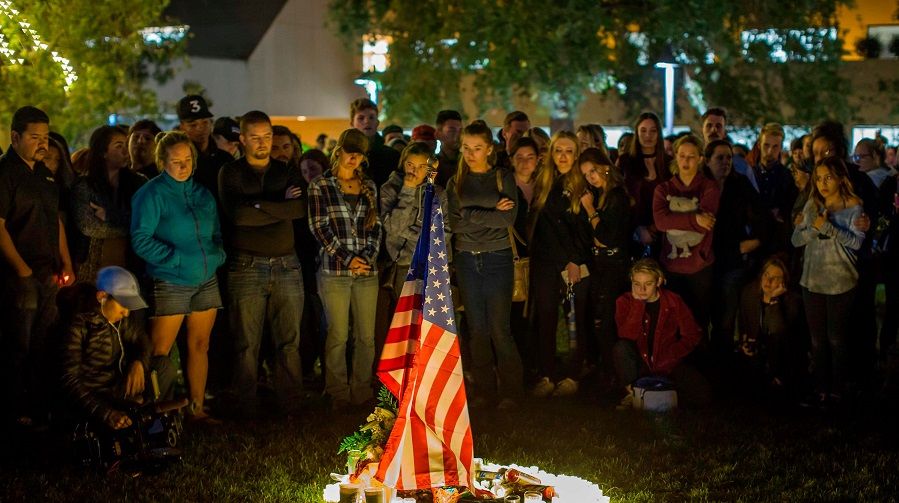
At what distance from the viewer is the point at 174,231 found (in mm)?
8344

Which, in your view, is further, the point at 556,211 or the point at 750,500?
the point at 556,211

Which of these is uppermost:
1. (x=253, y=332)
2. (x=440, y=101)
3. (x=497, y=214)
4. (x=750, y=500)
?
(x=440, y=101)

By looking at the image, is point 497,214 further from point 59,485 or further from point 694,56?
point 694,56

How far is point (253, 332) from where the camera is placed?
8.84 m

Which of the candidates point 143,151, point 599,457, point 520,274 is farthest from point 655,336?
point 143,151

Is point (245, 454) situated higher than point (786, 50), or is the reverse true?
point (786, 50)

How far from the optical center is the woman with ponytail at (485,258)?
29.2 ft

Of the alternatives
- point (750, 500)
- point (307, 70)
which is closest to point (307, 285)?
point (750, 500)

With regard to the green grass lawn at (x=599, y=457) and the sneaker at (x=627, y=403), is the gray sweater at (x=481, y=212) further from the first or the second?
the sneaker at (x=627, y=403)

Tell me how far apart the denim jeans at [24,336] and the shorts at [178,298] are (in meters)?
0.88

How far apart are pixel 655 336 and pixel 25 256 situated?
195 inches

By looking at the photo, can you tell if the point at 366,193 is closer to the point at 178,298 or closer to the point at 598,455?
the point at 178,298

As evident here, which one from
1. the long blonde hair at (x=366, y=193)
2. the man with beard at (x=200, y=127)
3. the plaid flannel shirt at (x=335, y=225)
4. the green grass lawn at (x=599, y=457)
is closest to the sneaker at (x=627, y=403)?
the green grass lawn at (x=599, y=457)

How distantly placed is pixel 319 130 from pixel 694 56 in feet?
54.2
